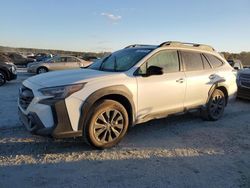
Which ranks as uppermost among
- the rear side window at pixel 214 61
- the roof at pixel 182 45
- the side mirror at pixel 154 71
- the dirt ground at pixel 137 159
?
the roof at pixel 182 45

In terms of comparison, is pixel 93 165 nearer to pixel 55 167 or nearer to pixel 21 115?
pixel 55 167

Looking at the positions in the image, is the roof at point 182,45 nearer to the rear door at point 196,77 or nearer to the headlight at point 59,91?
the rear door at point 196,77

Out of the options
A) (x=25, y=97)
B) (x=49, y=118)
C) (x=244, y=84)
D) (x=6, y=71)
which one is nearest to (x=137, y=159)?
(x=49, y=118)

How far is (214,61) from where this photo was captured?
7094mm

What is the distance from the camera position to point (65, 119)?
447cm

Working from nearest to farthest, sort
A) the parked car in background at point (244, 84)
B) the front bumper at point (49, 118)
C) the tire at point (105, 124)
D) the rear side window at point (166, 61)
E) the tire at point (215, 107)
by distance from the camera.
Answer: the front bumper at point (49, 118) → the tire at point (105, 124) → the rear side window at point (166, 61) → the tire at point (215, 107) → the parked car in background at point (244, 84)

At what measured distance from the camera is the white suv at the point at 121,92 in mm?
4492

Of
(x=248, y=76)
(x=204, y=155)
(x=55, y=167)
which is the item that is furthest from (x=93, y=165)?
(x=248, y=76)

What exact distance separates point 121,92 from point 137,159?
115cm

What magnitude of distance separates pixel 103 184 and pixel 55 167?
85 cm

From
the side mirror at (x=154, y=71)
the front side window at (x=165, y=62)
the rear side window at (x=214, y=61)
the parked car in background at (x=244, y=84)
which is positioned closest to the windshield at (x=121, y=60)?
the front side window at (x=165, y=62)

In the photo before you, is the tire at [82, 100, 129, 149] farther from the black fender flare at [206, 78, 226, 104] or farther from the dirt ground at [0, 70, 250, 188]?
the black fender flare at [206, 78, 226, 104]

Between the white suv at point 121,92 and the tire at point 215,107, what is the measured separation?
0.08 feet

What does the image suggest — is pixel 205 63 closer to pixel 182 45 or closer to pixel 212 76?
pixel 212 76
